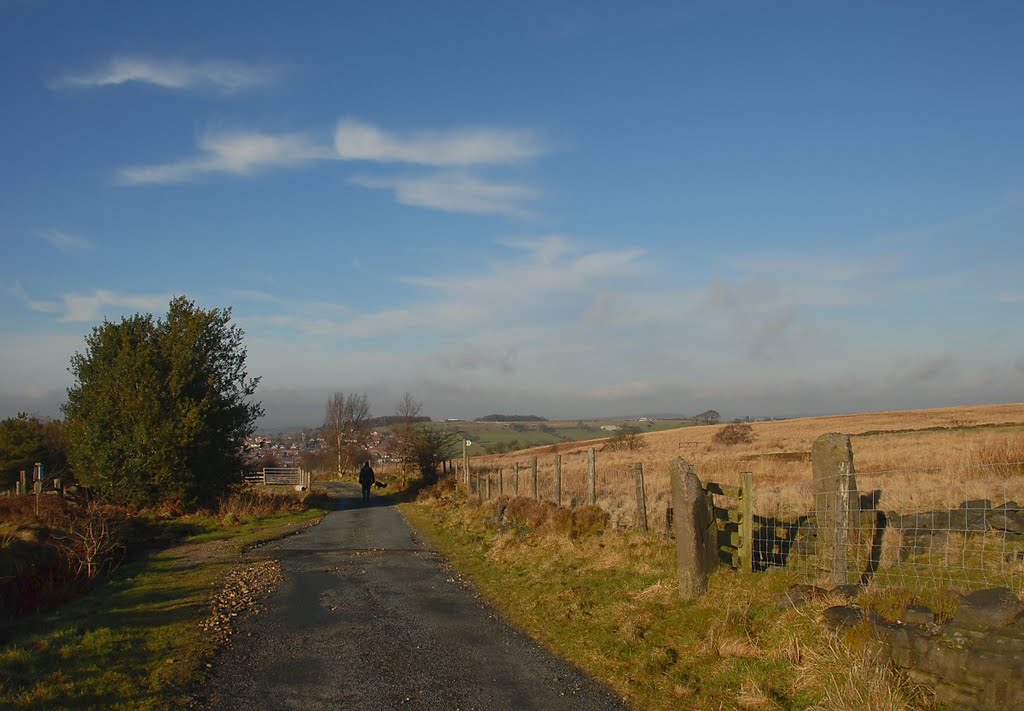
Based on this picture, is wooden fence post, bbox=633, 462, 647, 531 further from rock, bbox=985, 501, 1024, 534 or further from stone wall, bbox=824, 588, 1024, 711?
stone wall, bbox=824, 588, 1024, 711

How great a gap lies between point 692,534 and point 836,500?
1.86 m

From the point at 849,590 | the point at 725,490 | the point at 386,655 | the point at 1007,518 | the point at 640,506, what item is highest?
the point at 725,490

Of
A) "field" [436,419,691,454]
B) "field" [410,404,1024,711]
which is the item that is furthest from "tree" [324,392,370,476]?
"field" [410,404,1024,711]

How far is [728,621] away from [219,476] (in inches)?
983

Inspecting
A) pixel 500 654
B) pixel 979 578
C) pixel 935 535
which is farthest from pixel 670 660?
pixel 935 535

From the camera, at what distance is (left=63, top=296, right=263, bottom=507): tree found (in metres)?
27.3

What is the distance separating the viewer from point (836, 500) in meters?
9.20

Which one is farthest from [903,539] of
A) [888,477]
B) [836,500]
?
[888,477]

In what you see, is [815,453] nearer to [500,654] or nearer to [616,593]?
[616,593]

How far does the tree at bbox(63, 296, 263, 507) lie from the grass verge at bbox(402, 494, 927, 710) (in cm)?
1730

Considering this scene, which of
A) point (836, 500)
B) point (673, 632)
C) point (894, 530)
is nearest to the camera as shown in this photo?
point (673, 632)

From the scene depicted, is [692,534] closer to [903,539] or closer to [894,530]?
[894,530]

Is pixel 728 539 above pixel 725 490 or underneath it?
underneath

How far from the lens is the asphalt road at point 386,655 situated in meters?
7.21
